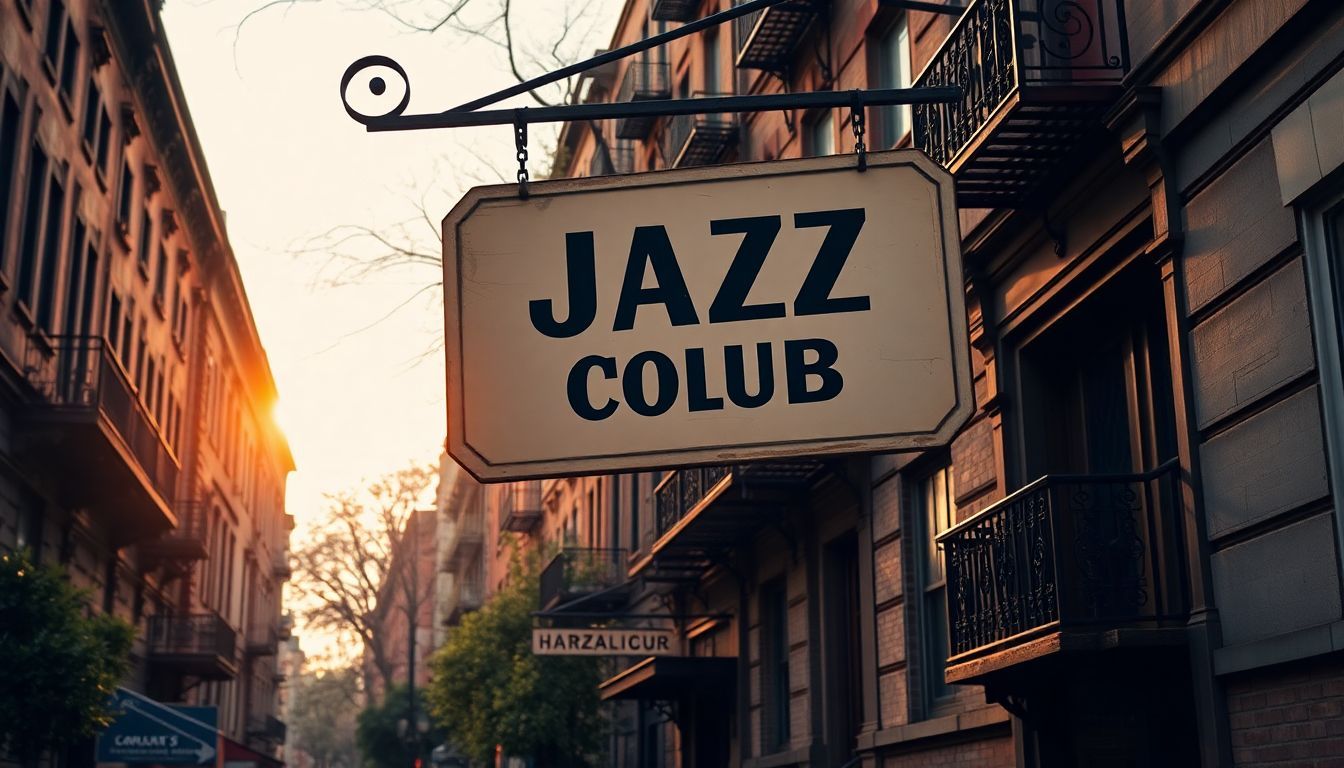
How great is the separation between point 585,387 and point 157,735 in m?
19.2

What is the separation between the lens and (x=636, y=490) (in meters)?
29.9

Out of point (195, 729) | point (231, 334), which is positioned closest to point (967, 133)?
point (195, 729)

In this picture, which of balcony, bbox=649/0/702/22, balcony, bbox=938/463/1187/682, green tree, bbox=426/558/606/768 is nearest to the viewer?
balcony, bbox=938/463/1187/682

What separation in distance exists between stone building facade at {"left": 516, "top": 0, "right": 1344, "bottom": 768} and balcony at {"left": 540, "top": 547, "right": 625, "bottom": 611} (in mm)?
12560

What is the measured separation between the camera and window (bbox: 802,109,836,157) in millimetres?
17342

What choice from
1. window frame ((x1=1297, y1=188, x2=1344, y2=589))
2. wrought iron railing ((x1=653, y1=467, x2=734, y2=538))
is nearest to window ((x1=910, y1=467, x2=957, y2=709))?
wrought iron railing ((x1=653, y1=467, x2=734, y2=538))

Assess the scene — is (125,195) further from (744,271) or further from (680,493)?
(744,271)

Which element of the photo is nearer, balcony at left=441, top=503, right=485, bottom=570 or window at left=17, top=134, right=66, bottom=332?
window at left=17, top=134, right=66, bottom=332

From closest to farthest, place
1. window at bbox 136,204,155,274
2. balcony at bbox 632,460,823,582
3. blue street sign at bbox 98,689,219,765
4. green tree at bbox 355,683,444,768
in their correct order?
1. balcony at bbox 632,460,823,582
2. blue street sign at bbox 98,689,219,765
3. window at bbox 136,204,155,274
4. green tree at bbox 355,683,444,768

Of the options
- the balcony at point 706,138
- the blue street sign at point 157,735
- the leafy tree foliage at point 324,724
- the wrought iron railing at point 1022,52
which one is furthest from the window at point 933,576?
the leafy tree foliage at point 324,724

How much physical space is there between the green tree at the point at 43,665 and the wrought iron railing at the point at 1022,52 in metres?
10.2

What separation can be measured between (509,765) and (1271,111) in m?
45.5

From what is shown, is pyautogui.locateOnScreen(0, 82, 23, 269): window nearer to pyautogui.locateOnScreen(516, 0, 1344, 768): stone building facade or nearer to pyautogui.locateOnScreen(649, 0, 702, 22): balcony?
pyautogui.locateOnScreen(649, 0, 702, 22): balcony

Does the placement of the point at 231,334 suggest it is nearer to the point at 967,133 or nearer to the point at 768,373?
the point at 967,133
